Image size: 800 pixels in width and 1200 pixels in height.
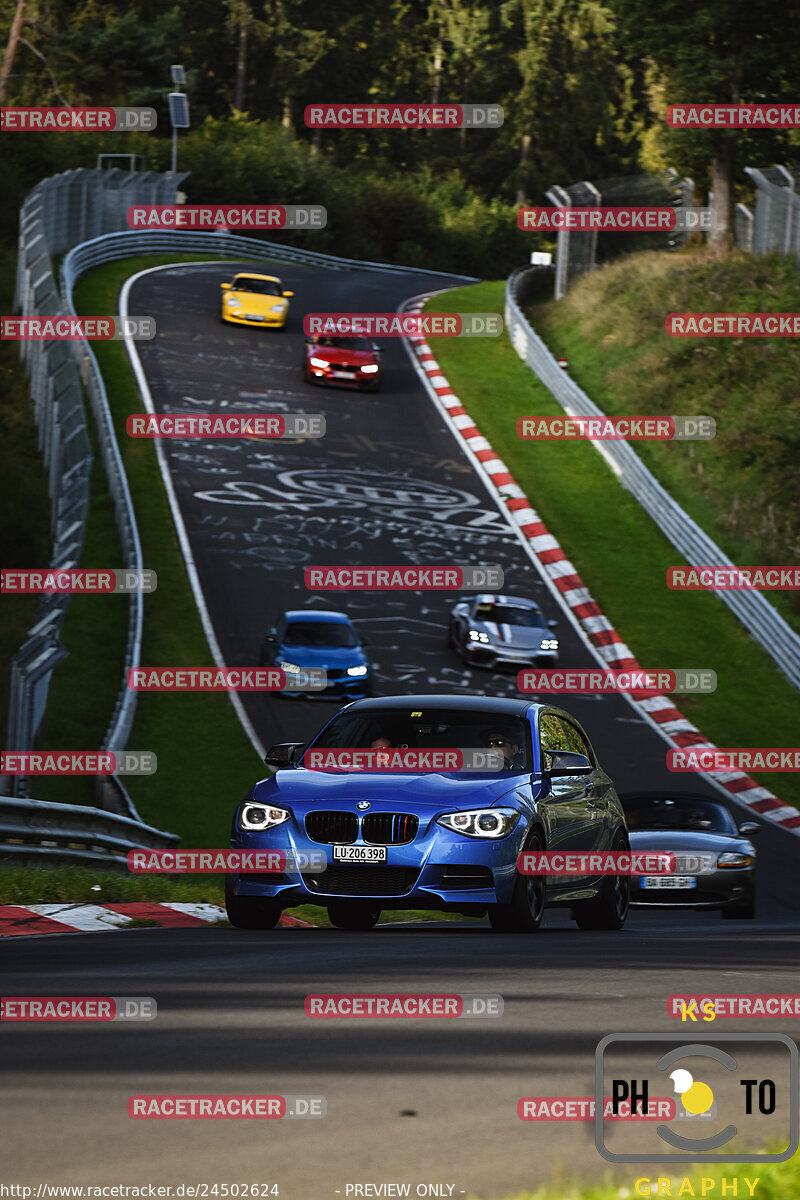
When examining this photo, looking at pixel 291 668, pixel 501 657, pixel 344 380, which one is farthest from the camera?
pixel 344 380

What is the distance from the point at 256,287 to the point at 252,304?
862mm

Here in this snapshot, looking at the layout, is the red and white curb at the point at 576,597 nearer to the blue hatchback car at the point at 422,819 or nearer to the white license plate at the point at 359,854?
the blue hatchback car at the point at 422,819

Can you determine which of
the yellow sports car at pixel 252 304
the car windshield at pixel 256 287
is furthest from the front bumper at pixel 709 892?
the car windshield at pixel 256 287

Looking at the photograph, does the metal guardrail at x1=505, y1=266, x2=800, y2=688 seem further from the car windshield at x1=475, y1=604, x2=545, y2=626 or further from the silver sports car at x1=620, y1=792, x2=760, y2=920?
the silver sports car at x1=620, y1=792, x2=760, y2=920

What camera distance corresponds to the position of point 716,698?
89.6 ft

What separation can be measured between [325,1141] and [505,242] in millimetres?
89801

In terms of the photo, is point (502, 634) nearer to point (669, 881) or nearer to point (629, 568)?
point (629, 568)

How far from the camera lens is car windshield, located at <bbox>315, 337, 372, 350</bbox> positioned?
1709 inches

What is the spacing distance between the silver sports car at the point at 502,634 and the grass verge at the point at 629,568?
200 centimetres

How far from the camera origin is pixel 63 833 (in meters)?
13.7

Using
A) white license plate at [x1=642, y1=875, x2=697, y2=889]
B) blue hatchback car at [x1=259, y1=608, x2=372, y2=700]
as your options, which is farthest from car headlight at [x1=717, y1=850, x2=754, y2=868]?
blue hatchback car at [x1=259, y1=608, x2=372, y2=700]

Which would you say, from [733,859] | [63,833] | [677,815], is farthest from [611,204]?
[63,833]

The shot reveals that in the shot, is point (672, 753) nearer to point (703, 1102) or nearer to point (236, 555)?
point (236, 555)

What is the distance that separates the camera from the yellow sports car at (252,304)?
48.8 meters
